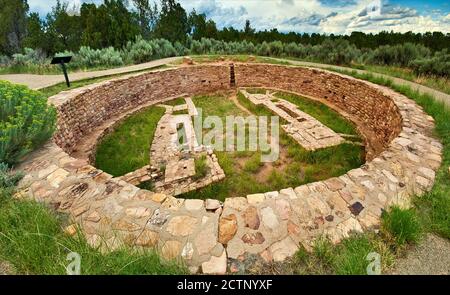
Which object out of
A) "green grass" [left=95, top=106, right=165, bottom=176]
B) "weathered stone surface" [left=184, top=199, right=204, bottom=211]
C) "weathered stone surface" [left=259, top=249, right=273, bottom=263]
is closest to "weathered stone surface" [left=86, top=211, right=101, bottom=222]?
"weathered stone surface" [left=184, top=199, right=204, bottom=211]

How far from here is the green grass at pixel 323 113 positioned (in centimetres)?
839

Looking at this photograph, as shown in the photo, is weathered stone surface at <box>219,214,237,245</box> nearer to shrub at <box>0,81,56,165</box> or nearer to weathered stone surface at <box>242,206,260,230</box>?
weathered stone surface at <box>242,206,260,230</box>

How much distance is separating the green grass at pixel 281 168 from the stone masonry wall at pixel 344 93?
31.1 inches

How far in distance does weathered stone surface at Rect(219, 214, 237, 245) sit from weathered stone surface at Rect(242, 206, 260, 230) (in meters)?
0.14

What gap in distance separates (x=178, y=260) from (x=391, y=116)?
685 centimetres

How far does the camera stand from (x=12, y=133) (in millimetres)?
4109

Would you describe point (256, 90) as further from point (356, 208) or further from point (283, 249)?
point (283, 249)

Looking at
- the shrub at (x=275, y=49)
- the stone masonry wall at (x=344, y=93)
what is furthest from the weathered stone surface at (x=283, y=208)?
the shrub at (x=275, y=49)

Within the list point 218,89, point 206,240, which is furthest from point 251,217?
point 218,89

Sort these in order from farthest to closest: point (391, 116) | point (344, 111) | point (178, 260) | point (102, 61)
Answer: point (102, 61) → point (344, 111) → point (391, 116) → point (178, 260)
